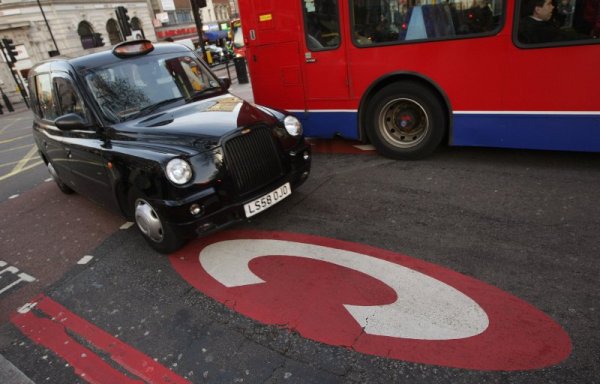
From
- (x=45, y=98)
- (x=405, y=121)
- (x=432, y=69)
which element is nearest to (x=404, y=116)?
(x=405, y=121)

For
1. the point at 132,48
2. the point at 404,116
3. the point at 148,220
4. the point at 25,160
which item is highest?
the point at 132,48

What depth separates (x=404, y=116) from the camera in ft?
17.6

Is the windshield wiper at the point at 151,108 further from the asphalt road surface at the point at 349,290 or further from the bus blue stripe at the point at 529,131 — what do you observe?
the bus blue stripe at the point at 529,131

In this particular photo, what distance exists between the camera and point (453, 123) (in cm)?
492

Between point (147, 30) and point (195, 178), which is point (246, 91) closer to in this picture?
point (195, 178)

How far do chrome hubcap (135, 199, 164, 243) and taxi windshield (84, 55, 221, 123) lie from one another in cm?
94

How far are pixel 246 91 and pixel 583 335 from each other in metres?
13.0

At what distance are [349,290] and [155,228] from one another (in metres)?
1.94

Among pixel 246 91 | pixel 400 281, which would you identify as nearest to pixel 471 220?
pixel 400 281

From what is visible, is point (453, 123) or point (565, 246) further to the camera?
point (453, 123)

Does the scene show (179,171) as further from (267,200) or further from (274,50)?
(274,50)

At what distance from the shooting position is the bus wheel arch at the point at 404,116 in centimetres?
501

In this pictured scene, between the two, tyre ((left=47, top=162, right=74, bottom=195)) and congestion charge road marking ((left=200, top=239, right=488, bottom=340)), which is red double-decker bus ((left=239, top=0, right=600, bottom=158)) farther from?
tyre ((left=47, top=162, right=74, bottom=195))

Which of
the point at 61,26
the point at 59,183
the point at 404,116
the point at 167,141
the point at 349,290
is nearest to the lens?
the point at 349,290
